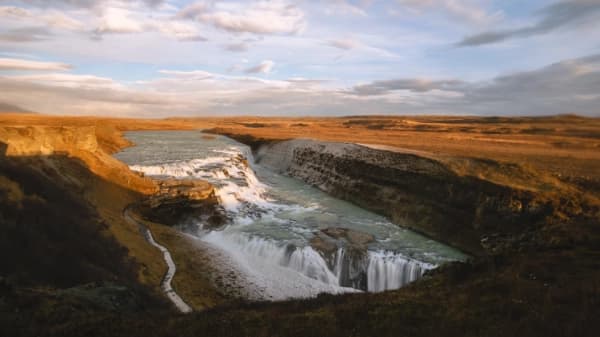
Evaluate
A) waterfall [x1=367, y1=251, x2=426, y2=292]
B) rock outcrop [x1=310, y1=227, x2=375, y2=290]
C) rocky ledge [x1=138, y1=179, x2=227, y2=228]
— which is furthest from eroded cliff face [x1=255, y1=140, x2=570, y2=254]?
rocky ledge [x1=138, y1=179, x2=227, y2=228]

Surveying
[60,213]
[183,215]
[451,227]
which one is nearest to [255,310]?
[60,213]

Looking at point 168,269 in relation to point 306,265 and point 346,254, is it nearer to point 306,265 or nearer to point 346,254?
point 306,265

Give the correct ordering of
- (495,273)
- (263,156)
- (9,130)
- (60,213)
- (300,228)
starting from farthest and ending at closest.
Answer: (263,156) < (300,228) < (9,130) < (60,213) < (495,273)

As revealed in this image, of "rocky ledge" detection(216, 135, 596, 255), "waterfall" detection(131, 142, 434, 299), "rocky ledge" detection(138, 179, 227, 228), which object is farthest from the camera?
"rocky ledge" detection(138, 179, 227, 228)

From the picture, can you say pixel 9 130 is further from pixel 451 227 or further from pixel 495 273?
pixel 451 227

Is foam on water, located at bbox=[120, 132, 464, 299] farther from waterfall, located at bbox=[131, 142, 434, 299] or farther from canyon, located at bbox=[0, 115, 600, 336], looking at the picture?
canyon, located at bbox=[0, 115, 600, 336]

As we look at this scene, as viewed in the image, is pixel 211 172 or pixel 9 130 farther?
pixel 211 172

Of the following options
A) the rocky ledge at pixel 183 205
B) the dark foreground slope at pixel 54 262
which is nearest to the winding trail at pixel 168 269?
the dark foreground slope at pixel 54 262
